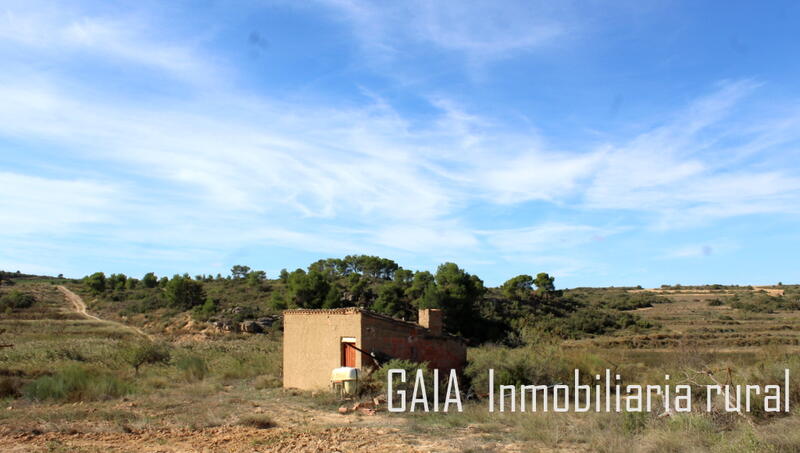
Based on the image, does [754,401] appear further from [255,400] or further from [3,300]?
[3,300]

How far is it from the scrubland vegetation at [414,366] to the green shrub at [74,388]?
0.18 ft

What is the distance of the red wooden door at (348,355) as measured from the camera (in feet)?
61.8

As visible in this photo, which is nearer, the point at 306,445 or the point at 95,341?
the point at 306,445

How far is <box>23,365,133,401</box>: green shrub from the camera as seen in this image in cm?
1844

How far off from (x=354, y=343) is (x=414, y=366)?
2.01 meters

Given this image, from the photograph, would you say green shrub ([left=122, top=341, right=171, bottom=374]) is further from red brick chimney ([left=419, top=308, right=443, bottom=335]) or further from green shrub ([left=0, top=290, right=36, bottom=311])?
green shrub ([left=0, top=290, right=36, bottom=311])

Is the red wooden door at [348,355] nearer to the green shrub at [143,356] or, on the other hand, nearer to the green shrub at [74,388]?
the green shrub at [74,388]

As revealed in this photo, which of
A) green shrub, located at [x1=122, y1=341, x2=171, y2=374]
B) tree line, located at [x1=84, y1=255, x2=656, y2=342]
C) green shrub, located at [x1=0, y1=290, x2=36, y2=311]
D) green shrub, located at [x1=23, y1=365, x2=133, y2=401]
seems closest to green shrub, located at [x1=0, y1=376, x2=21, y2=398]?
green shrub, located at [x1=23, y1=365, x2=133, y2=401]

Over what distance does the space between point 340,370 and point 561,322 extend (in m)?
39.2

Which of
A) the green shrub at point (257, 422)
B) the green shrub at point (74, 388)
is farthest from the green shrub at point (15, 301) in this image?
the green shrub at point (257, 422)

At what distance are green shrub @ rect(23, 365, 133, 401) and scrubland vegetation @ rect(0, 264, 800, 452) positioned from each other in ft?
0.18

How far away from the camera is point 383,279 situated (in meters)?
75.7

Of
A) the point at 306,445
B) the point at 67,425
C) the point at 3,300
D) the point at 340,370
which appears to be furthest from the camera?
the point at 3,300

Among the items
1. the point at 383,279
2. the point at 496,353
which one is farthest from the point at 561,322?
the point at 496,353
